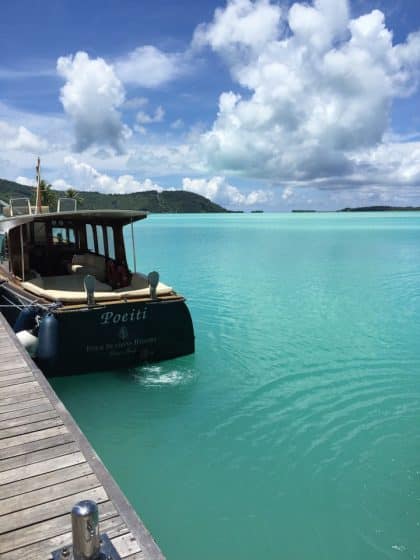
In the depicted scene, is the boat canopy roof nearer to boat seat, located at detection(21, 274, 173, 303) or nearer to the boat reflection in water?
the boat reflection in water

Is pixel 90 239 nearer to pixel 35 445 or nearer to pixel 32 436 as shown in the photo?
pixel 32 436

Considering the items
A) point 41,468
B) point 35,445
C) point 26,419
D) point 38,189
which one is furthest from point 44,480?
point 38,189

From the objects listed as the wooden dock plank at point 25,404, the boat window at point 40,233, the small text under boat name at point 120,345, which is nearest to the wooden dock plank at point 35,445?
the wooden dock plank at point 25,404

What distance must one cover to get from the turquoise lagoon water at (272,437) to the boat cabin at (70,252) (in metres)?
2.45

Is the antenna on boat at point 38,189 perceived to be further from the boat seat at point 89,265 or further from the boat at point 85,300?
the boat seat at point 89,265

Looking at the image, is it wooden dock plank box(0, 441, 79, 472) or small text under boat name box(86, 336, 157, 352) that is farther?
small text under boat name box(86, 336, 157, 352)

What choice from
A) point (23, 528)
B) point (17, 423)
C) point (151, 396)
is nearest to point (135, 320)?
point (151, 396)

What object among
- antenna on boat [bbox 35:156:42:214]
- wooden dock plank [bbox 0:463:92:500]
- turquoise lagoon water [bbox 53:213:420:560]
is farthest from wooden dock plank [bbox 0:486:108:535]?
antenna on boat [bbox 35:156:42:214]

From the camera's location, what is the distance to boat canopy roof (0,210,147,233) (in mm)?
10594

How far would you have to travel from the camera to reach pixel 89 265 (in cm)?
1250

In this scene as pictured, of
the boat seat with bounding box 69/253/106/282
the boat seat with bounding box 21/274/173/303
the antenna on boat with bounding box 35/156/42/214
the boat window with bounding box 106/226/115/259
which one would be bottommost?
the boat seat with bounding box 21/274/173/303

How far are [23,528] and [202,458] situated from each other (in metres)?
3.64

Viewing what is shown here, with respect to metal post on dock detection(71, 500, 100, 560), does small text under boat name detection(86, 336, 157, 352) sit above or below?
below

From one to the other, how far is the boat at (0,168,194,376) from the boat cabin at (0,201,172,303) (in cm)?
2
